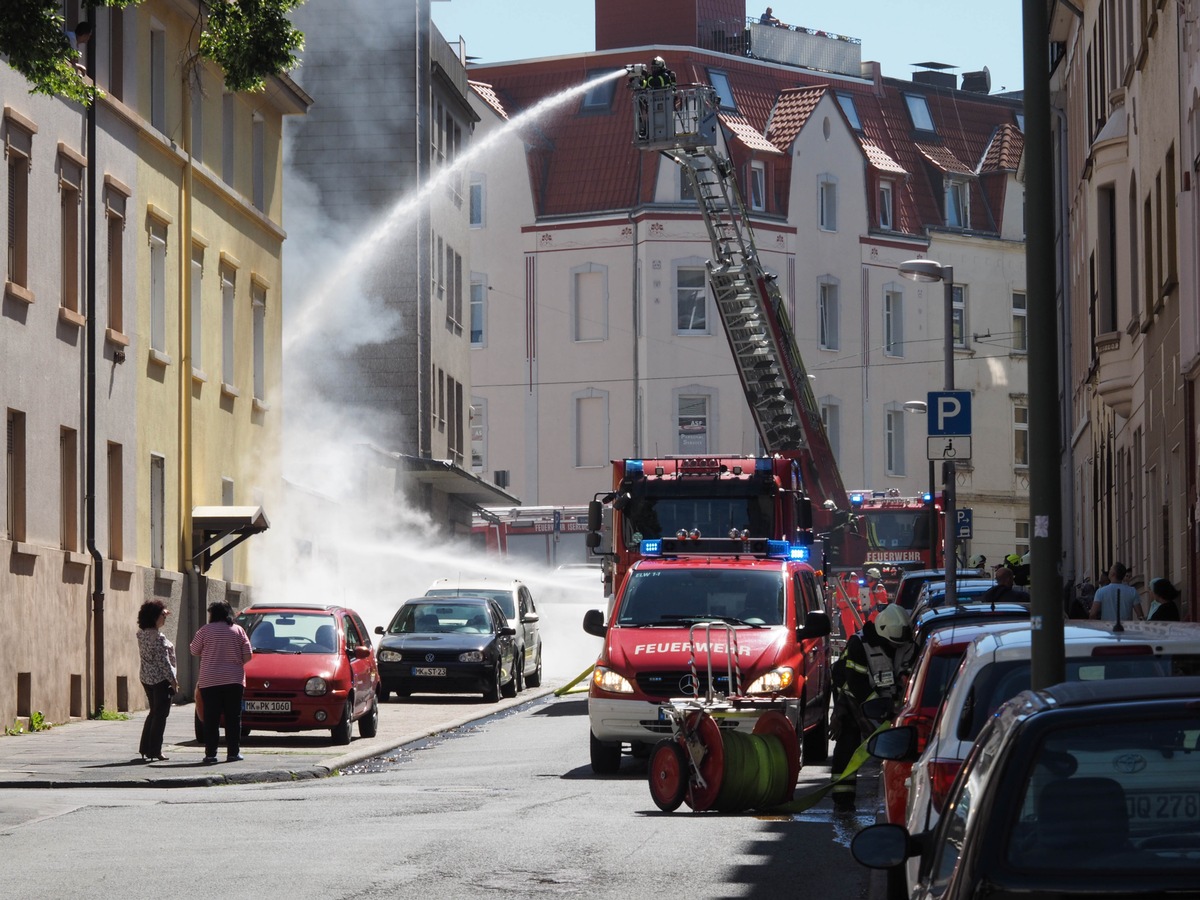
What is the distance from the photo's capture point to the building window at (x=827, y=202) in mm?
67562

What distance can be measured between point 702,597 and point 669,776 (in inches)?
202

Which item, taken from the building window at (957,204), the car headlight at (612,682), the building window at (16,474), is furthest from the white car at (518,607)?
the building window at (957,204)

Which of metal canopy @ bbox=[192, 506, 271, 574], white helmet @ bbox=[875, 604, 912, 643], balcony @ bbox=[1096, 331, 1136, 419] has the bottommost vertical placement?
white helmet @ bbox=[875, 604, 912, 643]

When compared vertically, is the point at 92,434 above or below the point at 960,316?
below

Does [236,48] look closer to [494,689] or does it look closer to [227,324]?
[494,689]

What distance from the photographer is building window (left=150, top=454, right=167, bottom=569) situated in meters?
31.0

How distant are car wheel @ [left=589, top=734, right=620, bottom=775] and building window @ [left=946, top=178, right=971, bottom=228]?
55.5 meters

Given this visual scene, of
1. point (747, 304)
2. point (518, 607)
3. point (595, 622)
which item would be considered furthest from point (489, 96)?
point (595, 622)

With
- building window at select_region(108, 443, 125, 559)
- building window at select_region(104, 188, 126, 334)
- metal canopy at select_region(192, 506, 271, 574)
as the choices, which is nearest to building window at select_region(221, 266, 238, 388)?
metal canopy at select_region(192, 506, 271, 574)

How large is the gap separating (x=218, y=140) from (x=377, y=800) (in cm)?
2104

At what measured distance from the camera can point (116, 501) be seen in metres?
29.2

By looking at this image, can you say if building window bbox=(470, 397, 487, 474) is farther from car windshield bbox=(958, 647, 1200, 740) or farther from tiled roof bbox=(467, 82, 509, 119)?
car windshield bbox=(958, 647, 1200, 740)

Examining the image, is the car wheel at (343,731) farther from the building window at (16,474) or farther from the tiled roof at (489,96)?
the tiled roof at (489,96)

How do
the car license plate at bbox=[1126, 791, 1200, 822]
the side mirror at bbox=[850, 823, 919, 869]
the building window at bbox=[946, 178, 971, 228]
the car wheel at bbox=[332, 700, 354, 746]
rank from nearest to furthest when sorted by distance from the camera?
the car license plate at bbox=[1126, 791, 1200, 822] → the side mirror at bbox=[850, 823, 919, 869] → the car wheel at bbox=[332, 700, 354, 746] → the building window at bbox=[946, 178, 971, 228]
